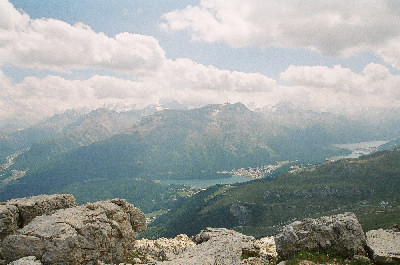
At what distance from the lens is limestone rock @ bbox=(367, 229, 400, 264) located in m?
28.1

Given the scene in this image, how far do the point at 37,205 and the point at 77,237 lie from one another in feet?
35.2

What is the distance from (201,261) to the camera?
98.0ft

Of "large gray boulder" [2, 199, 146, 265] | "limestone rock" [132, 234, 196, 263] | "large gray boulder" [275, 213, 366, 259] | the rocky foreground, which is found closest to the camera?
"large gray boulder" [2, 199, 146, 265]

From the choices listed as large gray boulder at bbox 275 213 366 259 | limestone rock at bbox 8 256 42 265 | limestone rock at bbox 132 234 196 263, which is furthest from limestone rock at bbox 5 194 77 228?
large gray boulder at bbox 275 213 366 259

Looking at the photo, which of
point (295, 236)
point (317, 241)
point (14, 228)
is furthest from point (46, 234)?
point (317, 241)

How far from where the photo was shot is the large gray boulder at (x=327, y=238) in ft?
101

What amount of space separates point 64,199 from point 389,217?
175177mm

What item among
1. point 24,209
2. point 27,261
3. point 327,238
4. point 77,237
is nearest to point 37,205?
point 24,209

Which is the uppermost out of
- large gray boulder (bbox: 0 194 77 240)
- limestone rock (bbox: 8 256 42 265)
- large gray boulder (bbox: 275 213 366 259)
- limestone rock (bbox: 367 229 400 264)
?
large gray boulder (bbox: 0 194 77 240)

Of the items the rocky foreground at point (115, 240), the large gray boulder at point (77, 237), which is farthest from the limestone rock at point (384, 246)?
the large gray boulder at point (77, 237)

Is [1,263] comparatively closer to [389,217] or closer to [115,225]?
[115,225]

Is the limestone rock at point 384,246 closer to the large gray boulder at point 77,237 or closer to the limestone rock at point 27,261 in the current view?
the large gray boulder at point 77,237

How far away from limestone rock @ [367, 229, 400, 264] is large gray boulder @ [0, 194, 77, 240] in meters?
40.7

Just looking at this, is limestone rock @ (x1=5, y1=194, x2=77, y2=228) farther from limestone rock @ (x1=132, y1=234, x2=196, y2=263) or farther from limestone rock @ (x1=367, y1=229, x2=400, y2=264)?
limestone rock @ (x1=367, y1=229, x2=400, y2=264)
